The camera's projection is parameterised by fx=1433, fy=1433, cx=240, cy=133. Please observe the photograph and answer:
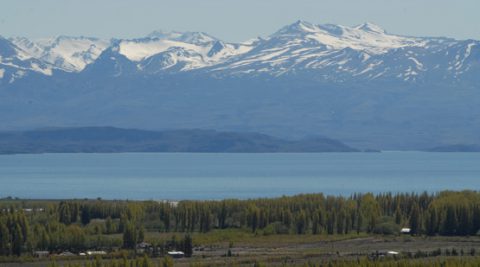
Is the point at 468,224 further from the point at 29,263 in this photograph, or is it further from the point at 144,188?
the point at 144,188

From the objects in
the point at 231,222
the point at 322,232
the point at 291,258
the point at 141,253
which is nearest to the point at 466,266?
the point at 291,258

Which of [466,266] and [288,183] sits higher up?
[288,183]

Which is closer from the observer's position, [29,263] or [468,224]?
[29,263]

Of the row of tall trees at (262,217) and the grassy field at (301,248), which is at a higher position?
the row of tall trees at (262,217)

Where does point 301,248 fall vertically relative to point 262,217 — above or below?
below

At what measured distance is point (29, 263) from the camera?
75312 mm

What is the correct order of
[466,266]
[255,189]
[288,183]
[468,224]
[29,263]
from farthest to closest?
[288,183] < [255,189] < [468,224] < [29,263] < [466,266]

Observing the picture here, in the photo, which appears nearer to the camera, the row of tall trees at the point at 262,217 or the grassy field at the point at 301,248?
the grassy field at the point at 301,248

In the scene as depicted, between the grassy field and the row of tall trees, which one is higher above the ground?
the row of tall trees

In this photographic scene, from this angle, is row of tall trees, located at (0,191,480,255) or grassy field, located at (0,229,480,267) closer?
grassy field, located at (0,229,480,267)

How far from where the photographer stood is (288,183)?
194500 millimetres

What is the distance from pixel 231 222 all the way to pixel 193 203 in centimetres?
327

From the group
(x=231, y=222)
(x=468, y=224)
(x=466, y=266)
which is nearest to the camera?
(x=466, y=266)

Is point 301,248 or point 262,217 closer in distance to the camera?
point 301,248
